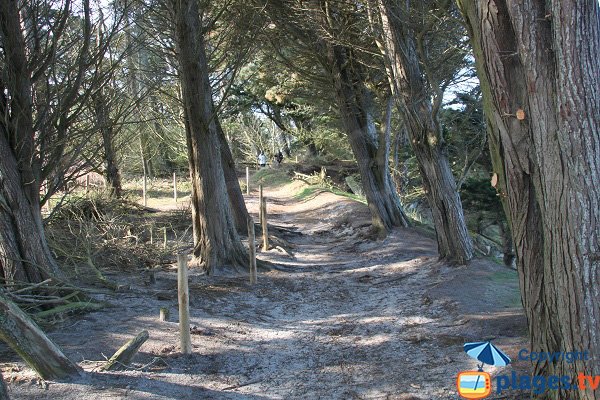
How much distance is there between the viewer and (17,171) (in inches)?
285

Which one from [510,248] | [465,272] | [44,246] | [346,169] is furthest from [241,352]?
[346,169]

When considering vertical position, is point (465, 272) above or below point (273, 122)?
below

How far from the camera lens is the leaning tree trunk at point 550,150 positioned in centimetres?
373

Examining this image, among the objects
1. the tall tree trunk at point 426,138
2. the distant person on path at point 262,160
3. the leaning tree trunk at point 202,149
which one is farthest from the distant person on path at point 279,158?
the tall tree trunk at point 426,138

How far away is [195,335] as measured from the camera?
723 centimetres

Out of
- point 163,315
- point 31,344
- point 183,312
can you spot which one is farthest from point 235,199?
point 31,344

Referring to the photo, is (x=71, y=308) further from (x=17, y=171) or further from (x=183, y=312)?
(x=17, y=171)

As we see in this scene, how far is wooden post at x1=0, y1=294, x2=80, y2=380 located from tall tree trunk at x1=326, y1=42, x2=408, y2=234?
36.2 ft

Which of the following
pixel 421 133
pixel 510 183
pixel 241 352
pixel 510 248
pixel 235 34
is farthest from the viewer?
pixel 510 248

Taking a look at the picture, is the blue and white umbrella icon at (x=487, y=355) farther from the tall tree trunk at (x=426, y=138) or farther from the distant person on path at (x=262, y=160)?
the distant person on path at (x=262, y=160)

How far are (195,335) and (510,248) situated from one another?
51.5ft

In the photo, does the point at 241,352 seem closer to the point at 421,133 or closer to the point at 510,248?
the point at 421,133

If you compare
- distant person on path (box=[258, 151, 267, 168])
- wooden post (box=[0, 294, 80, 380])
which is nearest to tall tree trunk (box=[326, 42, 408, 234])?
wooden post (box=[0, 294, 80, 380])

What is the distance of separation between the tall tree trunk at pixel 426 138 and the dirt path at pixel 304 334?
62 cm
